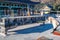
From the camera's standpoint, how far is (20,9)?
43.8 m

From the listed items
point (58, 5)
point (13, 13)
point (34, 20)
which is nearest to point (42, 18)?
point (34, 20)

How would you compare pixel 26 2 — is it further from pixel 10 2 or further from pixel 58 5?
pixel 58 5

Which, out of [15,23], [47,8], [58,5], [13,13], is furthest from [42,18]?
[47,8]

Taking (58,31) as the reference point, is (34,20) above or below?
below

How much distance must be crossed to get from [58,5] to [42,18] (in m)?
21.5

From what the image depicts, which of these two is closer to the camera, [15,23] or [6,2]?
[15,23]

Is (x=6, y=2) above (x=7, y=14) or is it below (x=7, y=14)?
above

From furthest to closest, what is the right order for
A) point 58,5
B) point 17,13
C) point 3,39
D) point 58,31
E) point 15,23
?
point 58,5
point 17,13
point 15,23
point 58,31
point 3,39

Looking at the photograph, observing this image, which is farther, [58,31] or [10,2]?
[10,2]

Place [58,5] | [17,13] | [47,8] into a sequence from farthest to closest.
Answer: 1. [47,8]
2. [58,5]
3. [17,13]

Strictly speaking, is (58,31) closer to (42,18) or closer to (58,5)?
(42,18)

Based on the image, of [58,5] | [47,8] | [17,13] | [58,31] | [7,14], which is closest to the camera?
[58,31]

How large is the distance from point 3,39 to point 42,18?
86.6 feet

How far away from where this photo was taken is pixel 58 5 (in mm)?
59750
